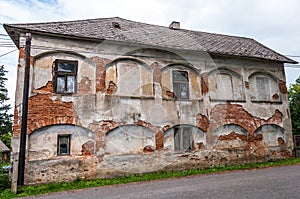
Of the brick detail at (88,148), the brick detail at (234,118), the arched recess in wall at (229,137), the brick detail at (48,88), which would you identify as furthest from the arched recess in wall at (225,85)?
Result: the brick detail at (48,88)

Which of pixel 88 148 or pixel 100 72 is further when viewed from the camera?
pixel 100 72

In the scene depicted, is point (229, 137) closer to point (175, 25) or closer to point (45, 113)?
point (175, 25)

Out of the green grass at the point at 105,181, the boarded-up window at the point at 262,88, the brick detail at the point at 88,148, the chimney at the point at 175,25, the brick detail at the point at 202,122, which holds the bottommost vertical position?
the green grass at the point at 105,181

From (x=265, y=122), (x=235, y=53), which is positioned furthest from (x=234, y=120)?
(x=235, y=53)

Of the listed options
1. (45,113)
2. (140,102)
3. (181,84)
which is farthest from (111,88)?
(181,84)

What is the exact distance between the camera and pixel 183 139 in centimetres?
1250

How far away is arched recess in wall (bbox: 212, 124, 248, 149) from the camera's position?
13086mm

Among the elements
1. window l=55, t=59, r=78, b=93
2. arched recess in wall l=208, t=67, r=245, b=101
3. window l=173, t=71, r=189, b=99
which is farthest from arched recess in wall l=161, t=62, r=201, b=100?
window l=55, t=59, r=78, b=93

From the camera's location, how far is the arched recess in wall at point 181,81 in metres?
12.8

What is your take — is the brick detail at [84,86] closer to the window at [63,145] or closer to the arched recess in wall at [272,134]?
the window at [63,145]

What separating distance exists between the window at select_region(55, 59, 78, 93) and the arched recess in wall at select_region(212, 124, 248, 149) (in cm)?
751

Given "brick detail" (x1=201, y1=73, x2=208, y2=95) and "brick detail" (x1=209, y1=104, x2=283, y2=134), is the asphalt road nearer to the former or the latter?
"brick detail" (x1=209, y1=104, x2=283, y2=134)

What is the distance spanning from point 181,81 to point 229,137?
156 inches

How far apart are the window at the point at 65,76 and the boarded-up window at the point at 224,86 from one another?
7.63 m
